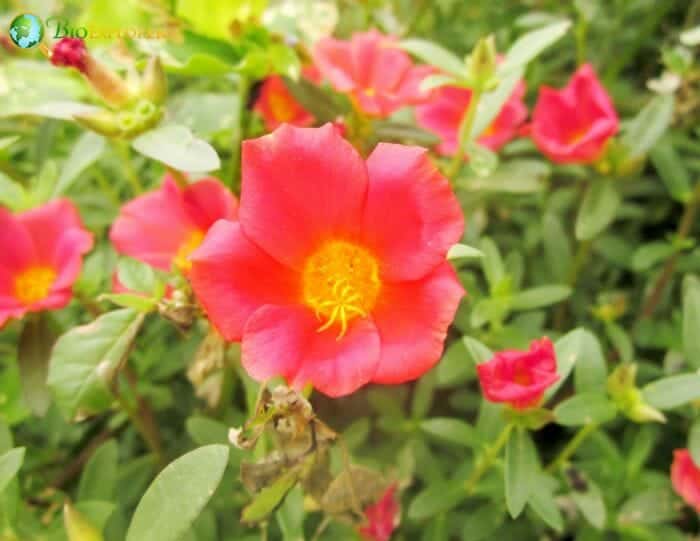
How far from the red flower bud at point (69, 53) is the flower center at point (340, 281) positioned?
34 centimetres

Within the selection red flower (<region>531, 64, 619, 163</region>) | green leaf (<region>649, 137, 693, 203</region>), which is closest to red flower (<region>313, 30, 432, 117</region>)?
red flower (<region>531, 64, 619, 163</region>)

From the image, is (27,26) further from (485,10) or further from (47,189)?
(485,10)

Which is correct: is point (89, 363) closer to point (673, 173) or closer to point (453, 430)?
point (453, 430)

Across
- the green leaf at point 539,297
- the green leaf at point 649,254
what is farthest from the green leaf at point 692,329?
the green leaf at point 649,254

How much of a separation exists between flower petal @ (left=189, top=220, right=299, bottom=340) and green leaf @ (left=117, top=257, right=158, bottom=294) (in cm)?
20

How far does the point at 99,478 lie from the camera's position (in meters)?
0.98

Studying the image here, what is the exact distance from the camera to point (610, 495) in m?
1.10

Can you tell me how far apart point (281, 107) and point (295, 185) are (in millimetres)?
547

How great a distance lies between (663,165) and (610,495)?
0.56m

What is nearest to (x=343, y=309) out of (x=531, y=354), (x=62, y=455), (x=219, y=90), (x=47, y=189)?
(x=531, y=354)

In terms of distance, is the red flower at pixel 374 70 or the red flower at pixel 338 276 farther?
the red flower at pixel 374 70

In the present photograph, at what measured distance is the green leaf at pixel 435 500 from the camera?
104cm

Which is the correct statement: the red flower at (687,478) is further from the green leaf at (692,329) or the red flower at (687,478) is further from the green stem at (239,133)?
the green stem at (239,133)

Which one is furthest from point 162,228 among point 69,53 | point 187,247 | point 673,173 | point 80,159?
point 673,173
